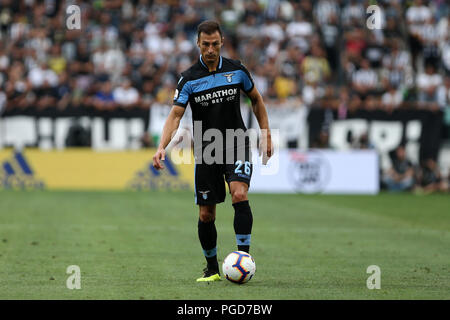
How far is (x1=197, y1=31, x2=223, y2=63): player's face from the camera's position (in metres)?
8.47

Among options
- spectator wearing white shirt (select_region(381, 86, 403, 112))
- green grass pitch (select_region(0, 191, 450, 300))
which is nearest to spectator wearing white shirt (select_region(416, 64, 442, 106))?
spectator wearing white shirt (select_region(381, 86, 403, 112))

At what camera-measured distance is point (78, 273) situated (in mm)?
9133

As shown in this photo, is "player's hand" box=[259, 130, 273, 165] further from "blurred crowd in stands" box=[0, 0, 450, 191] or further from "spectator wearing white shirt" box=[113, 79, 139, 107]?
"spectator wearing white shirt" box=[113, 79, 139, 107]

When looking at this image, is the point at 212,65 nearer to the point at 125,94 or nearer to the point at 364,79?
the point at 125,94

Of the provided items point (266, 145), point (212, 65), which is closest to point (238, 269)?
point (266, 145)

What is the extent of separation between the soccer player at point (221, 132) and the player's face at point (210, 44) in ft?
0.13

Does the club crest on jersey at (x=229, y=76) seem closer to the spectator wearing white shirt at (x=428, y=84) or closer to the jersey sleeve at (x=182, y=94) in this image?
the jersey sleeve at (x=182, y=94)

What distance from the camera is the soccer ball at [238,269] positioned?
8.34 meters

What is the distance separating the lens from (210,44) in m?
8.52

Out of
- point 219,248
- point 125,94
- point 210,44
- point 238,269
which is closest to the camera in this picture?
point 238,269

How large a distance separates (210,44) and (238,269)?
2.21m

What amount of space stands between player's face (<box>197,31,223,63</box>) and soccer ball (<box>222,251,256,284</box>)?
199 cm
